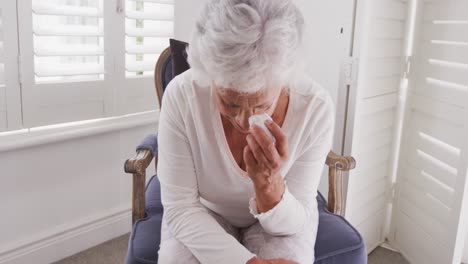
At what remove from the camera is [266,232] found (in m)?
1.16

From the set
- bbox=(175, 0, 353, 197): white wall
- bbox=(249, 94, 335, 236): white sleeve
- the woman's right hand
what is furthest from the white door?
the woman's right hand

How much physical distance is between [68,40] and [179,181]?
41.9 inches

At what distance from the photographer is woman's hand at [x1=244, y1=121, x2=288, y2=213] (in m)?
0.93

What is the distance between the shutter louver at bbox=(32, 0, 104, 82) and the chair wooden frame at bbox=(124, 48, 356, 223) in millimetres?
647

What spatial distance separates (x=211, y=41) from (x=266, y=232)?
532 mm

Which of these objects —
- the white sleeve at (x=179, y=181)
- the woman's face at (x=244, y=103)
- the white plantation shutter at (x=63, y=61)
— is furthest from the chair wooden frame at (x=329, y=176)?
the white plantation shutter at (x=63, y=61)

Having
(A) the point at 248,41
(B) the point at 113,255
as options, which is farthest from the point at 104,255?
(A) the point at 248,41

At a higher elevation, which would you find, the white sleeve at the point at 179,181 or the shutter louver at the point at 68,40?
the shutter louver at the point at 68,40

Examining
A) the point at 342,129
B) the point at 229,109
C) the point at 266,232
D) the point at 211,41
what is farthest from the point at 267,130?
the point at 342,129

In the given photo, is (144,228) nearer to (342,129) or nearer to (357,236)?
(357,236)

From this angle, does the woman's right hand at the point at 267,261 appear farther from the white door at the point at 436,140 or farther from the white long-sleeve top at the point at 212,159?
the white door at the point at 436,140

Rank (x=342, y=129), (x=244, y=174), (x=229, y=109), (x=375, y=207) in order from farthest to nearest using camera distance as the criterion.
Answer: (x=375, y=207)
(x=342, y=129)
(x=244, y=174)
(x=229, y=109)

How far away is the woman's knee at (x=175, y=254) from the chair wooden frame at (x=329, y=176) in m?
0.28

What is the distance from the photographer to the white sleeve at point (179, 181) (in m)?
1.09
